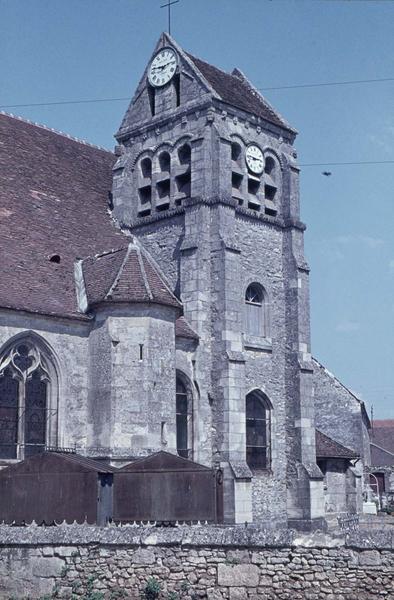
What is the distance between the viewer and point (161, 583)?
13.2 meters

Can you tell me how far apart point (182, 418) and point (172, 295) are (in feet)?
13.3

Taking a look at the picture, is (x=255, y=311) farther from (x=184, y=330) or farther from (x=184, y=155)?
(x=184, y=155)

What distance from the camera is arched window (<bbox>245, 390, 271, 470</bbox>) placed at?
88.0ft

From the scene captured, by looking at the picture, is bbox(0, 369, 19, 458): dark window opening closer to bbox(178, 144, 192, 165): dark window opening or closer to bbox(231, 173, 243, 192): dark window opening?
bbox(178, 144, 192, 165): dark window opening

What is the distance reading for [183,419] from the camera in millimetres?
25516

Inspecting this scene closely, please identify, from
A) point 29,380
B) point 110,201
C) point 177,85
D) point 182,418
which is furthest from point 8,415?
point 177,85

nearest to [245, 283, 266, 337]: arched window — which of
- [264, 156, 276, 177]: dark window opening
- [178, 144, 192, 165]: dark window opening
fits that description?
[264, 156, 276, 177]: dark window opening

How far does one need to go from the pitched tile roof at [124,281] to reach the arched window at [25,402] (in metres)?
2.30

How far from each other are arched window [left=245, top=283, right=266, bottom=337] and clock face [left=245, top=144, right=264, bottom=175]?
13.5 feet

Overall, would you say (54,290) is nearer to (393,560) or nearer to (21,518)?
(21,518)

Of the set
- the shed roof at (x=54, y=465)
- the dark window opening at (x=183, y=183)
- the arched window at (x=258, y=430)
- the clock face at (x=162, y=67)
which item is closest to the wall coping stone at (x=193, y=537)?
the shed roof at (x=54, y=465)

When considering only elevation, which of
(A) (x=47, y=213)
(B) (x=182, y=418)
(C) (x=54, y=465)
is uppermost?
(A) (x=47, y=213)

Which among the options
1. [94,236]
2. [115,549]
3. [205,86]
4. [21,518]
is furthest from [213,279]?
[115,549]

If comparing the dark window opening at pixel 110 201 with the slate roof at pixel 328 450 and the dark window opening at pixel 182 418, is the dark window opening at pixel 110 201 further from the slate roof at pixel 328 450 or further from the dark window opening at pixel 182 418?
the slate roof at pixel 328 450
